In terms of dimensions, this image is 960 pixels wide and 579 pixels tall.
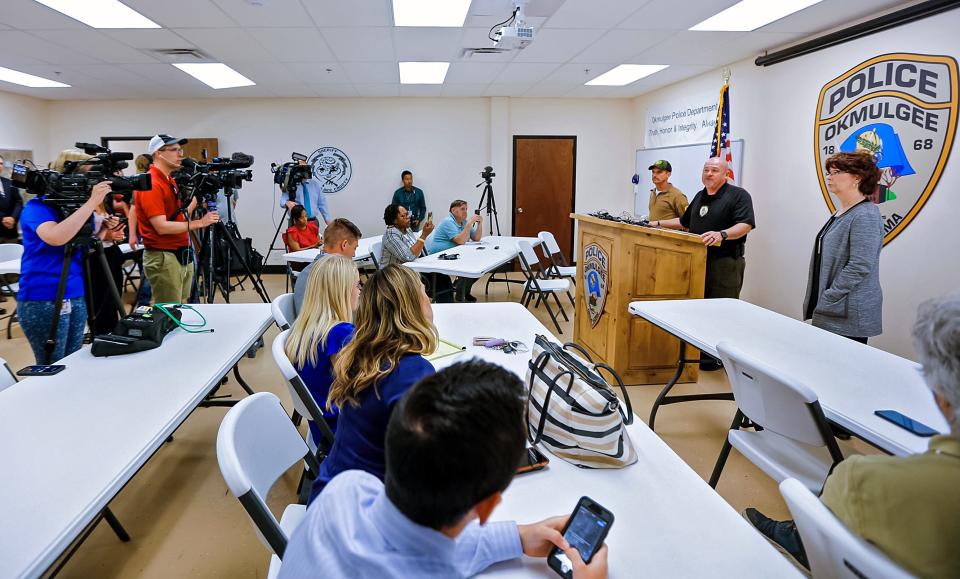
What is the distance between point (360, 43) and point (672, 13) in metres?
2.59

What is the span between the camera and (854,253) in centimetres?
248

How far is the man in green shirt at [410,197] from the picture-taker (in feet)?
25.2

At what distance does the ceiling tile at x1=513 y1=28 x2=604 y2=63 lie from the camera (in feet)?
14.0

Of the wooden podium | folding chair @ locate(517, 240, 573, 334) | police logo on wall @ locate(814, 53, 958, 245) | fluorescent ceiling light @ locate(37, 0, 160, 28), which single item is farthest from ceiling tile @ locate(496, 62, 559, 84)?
fluorescent ceiling light @ locate(37, 0, 160, 28)

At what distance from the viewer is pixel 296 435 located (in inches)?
57.1

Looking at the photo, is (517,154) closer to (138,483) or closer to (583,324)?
(583,324)

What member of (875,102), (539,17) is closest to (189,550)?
(539,17)

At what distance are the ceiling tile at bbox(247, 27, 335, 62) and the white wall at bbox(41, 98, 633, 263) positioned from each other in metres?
2.59

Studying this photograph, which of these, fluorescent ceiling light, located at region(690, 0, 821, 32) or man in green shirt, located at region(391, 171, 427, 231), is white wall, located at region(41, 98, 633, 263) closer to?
man in green shirt, located at region(391, 171, 427, 231)

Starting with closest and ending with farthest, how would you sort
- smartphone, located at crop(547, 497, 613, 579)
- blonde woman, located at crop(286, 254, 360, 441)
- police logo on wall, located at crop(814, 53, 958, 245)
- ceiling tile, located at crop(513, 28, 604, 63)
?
1. smartphone, located at crop(547, 497, 613, 579)
2. blonde woman, located at crop(286, 254, 360, 441)
3. police logo on wall, located at crop(814, 53, 958, 245)
4. ceiling tile, located at crop(513, 28, 604, 63)

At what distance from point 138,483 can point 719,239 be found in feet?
11.1

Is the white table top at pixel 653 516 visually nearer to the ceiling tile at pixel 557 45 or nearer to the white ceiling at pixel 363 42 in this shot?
the white ceiling at pixel 363 42

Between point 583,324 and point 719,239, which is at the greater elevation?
point 719,239

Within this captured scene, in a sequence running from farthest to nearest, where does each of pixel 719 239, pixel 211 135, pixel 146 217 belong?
pixel 211 135
pixel 719 239
pixel 146 217
